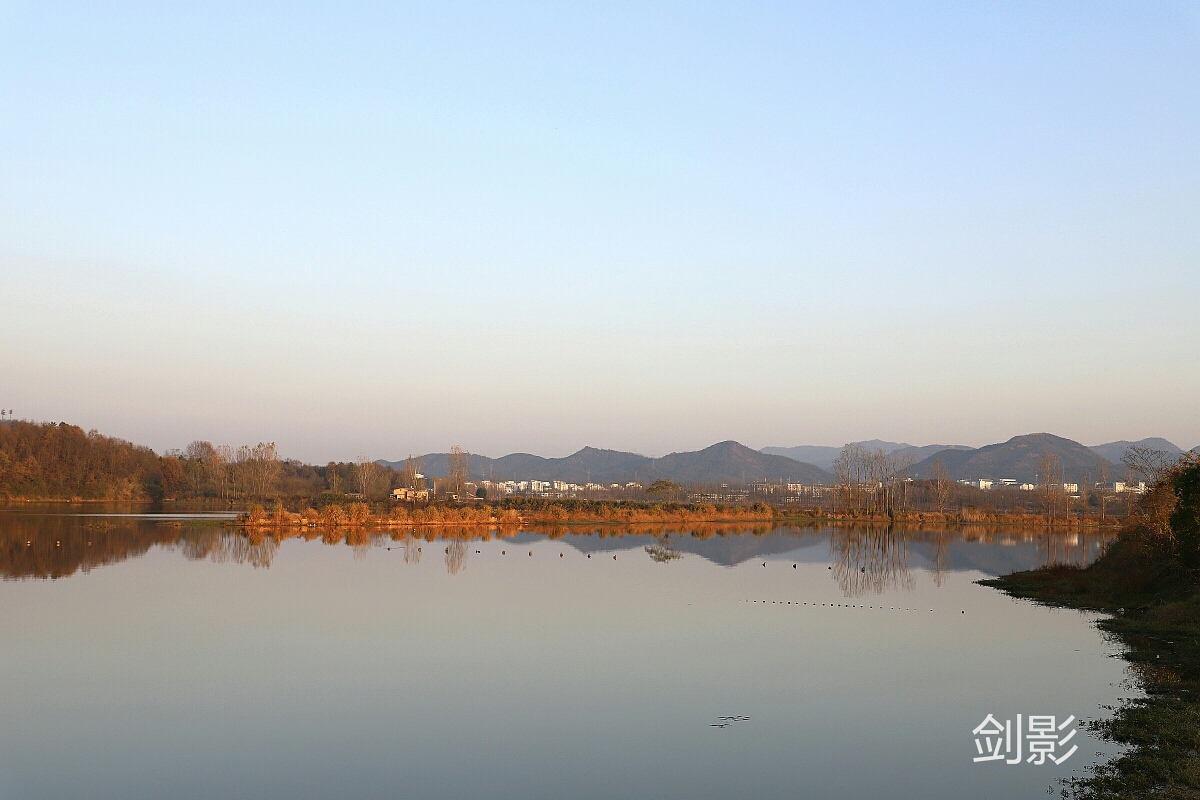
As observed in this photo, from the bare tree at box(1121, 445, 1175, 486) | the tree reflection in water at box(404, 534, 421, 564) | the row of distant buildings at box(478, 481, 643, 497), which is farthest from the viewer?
the row of distant buildings at box(478, 481, 643, 497)

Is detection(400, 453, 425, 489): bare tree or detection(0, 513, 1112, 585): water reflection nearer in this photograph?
detection(0, 513, 1112, 585): water reflection

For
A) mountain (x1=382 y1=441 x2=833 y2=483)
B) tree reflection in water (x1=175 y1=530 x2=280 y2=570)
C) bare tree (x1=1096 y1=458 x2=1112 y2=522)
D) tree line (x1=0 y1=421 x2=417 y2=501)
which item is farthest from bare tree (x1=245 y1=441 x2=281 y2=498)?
mountain (x1=382 y1=441 x2=833 y2=483)

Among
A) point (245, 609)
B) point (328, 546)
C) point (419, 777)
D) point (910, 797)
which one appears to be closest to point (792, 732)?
point (910, 797)

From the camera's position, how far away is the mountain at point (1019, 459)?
152 metres

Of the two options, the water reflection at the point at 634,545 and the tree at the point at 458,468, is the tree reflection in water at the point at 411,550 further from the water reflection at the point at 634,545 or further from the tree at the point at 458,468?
the tree at the point at 458,468

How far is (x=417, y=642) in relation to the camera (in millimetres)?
14867

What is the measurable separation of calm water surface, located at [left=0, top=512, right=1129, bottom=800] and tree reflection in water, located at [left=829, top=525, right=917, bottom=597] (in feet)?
1.86

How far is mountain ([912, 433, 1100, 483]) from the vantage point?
6004 inches

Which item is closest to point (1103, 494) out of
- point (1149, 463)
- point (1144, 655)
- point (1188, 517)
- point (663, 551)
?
point (663, 551)

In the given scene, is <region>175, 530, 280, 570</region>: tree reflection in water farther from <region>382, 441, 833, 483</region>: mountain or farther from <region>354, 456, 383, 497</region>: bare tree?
<region>382, 441, 833, 483</region>: mountain

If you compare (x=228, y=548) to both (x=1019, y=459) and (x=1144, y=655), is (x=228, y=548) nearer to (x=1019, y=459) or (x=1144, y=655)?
(x=1144, y=655)

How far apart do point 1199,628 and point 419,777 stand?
1384 centimetres

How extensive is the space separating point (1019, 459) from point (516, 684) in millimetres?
168037

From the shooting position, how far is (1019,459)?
16225 cm
